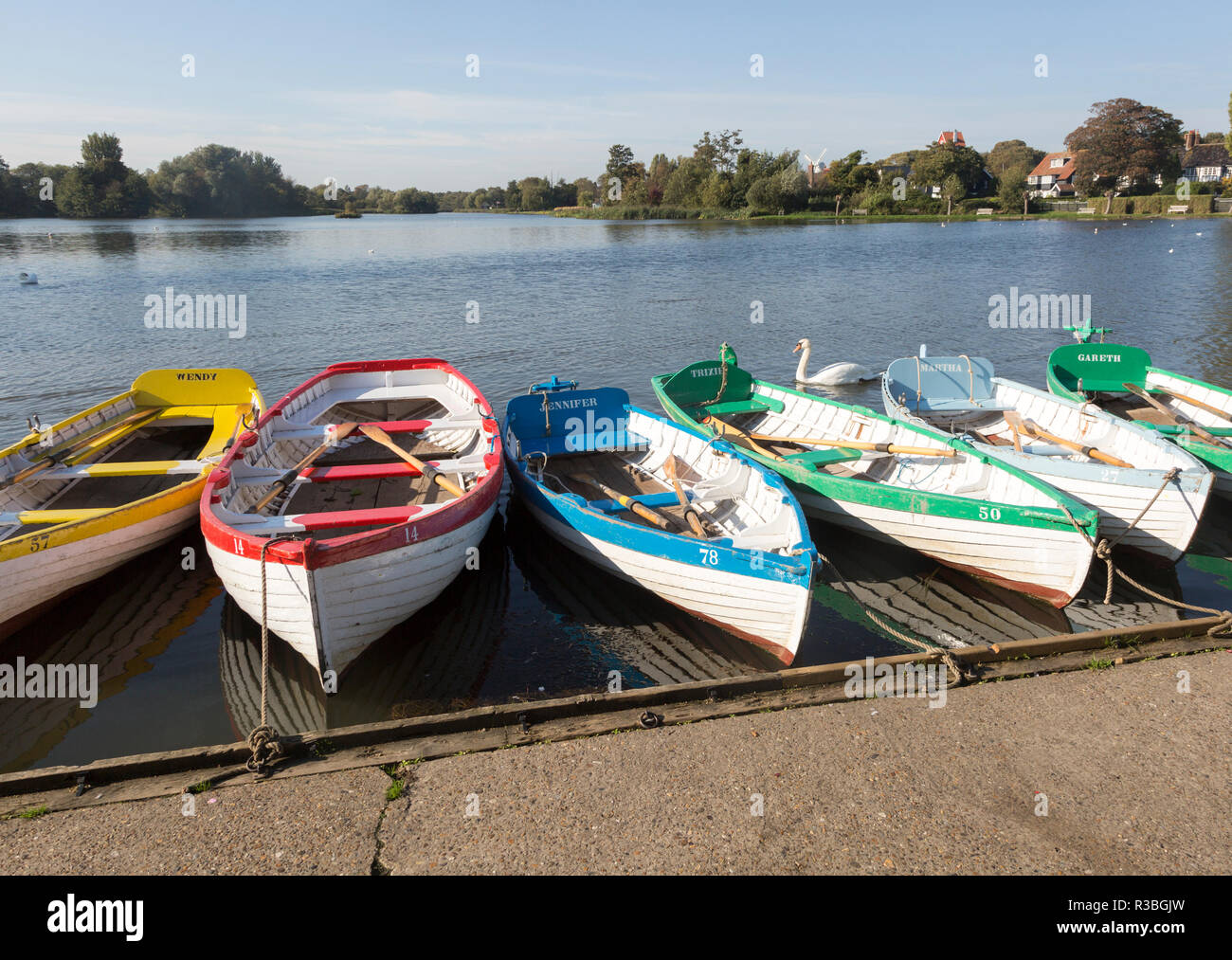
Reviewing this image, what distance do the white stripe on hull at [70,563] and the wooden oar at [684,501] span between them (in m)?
6.56

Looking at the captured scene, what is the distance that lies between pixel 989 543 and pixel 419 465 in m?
7.26

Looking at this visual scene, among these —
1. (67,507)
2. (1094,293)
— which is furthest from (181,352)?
→ (1094,293)

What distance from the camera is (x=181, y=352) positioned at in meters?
25.5

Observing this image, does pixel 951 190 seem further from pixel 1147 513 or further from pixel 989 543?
pixel 989 543

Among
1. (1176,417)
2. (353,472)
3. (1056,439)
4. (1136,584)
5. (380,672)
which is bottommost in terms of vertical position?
(380,672)

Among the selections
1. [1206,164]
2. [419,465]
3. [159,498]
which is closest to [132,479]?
Result: [159,498]

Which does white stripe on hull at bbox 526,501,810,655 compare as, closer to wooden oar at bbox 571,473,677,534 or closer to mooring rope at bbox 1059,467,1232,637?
wooden oar at bbox 571,473,677,534

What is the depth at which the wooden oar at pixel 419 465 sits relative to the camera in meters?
9.35

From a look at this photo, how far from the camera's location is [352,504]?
402 inches

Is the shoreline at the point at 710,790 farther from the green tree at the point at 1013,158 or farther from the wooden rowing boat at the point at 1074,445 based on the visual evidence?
the green tree at the point at 1013,158

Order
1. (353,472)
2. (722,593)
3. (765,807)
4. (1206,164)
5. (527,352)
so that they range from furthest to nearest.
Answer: (1206,164)
(527,352)
(353,472)
(722,593)
(765,807)

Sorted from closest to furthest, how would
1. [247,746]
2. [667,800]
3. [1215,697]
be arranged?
[667,800] < [247,746] < [1215,697]
